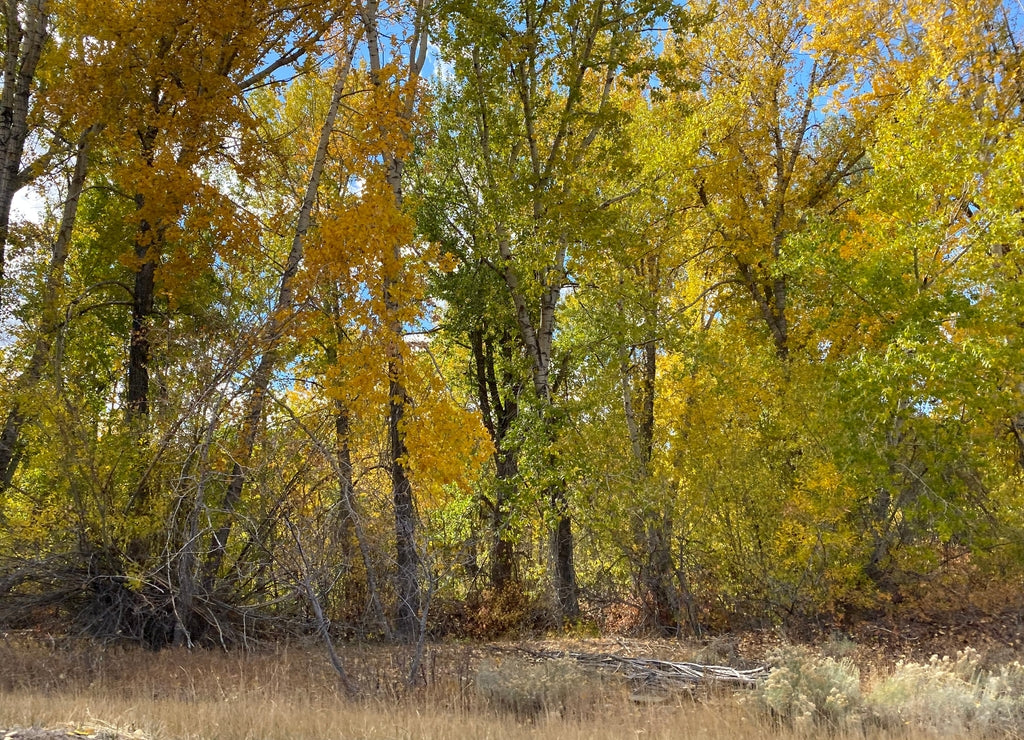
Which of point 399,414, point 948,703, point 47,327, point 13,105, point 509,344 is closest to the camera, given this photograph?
point 948,703

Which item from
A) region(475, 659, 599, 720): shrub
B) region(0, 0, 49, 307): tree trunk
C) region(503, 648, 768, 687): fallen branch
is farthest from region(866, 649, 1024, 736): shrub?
region(0, 0, 49, 307): tree trunk

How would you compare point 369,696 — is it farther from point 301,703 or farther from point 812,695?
point 812,695

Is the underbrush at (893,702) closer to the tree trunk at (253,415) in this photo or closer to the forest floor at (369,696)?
the forest floor at (369,696)

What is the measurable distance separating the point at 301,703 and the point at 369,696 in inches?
22.1

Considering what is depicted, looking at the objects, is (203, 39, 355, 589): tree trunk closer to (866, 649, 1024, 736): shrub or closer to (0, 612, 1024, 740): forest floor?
(0, 612, 1024, 740): forest floor

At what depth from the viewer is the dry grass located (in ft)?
17.2

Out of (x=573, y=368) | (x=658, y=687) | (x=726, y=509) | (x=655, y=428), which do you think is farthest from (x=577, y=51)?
(x=658, y=687)

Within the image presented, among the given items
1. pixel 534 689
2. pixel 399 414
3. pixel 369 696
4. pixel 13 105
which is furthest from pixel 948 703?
pixel 13 105

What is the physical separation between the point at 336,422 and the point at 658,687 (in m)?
5.19

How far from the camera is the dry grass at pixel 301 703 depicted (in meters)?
5.23

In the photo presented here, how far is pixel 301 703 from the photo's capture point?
6.27 m

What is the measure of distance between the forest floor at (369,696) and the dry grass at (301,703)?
0.06ft

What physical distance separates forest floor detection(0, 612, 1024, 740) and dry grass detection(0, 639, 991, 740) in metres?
0.02

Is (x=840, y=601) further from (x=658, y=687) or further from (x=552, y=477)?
(x=658, y=687)
